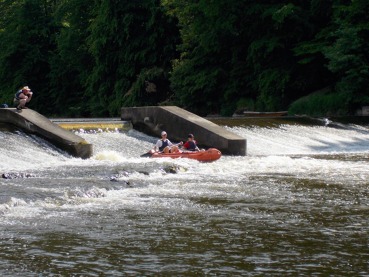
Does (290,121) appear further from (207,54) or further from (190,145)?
(207,54)

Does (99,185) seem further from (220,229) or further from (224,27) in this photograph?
(224,27)

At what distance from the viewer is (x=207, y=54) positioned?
48.7m

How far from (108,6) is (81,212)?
41.9 m

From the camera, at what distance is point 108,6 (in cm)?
5462

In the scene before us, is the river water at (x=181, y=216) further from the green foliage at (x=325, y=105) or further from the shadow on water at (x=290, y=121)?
the green foliage at (x=325, y=105)

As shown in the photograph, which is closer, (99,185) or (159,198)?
(159,198)

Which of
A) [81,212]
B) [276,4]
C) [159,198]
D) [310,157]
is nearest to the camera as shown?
[81,212]

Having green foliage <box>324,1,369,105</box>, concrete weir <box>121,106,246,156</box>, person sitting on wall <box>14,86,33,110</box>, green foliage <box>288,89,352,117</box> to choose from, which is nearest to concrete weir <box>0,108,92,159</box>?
person sitting on wall <box>14,86,33,110</box>

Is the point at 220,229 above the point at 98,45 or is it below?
below

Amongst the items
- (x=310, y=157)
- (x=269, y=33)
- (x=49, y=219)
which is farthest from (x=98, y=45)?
(x=49, y=219)

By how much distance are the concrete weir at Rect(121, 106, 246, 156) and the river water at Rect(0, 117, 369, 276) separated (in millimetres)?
2630

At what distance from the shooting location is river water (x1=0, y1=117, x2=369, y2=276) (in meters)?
10.5

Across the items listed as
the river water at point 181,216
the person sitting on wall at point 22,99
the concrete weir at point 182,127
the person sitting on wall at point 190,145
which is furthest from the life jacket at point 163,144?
the person sitting on wall at point 22,99

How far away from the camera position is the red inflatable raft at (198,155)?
23859 millimetres
